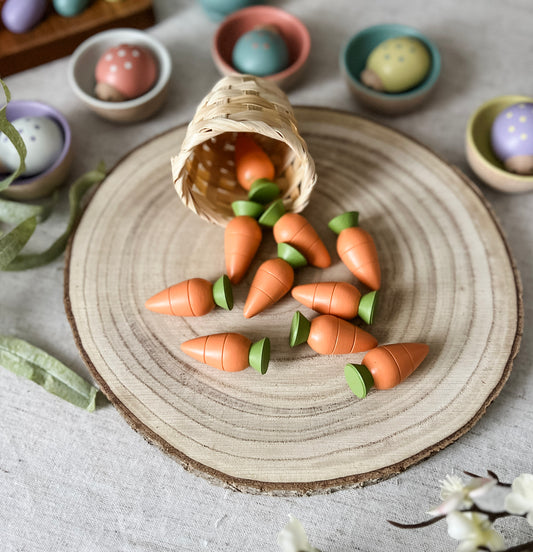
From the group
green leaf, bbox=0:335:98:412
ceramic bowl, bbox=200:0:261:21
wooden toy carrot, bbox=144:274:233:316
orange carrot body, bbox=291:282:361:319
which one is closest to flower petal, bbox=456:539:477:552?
orange carrot body, bbox=291:282:361:319

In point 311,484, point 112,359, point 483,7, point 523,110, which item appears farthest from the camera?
point 483,7

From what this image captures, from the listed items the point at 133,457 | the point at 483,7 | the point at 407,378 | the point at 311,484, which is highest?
the point at 483,7

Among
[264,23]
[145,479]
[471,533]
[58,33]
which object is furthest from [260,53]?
[471,533]

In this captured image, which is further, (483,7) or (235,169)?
(483,7)

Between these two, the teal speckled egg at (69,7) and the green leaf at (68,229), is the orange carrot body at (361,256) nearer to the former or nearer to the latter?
the green leaf at (68,229)

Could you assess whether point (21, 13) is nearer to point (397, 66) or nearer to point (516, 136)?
point (397, 66)

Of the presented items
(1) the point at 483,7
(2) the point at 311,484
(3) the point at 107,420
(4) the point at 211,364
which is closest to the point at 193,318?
(4) the point at 211,364

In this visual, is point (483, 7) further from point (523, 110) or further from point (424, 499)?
point (424, 499)

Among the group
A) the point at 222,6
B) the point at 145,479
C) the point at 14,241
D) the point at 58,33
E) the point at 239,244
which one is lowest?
the point at 145,479
